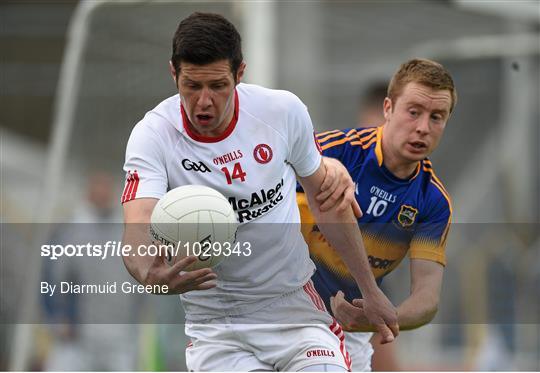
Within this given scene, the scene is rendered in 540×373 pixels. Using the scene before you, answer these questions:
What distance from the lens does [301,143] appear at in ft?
14.9

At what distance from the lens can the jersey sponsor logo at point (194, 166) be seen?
4309 millimetres

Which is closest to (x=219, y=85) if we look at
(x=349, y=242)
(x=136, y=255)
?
(x=136, y=255)

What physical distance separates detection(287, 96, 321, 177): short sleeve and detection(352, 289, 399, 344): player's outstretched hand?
686mm

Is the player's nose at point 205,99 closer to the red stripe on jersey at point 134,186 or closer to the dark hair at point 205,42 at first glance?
the dark hair at point 205,42

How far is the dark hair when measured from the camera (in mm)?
4090

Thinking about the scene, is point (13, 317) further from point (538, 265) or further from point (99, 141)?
point (538, 265)

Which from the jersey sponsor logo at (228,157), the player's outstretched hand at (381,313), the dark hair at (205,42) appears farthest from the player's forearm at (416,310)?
the dark hair at (205,42)

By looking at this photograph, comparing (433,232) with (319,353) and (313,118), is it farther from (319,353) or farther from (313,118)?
(313,118)

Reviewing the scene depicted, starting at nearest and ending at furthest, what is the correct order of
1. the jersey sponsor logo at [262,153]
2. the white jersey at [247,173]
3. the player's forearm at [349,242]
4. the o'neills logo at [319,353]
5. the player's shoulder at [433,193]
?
the white jersey at [247,173], the jersey sponsor logo at [262,153], the o'neills logo at [319,353], the player's forearm at [349,242], the player's shoulder at [433,193]

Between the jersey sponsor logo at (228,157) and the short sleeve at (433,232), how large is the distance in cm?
113

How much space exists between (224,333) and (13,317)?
3.86 meters

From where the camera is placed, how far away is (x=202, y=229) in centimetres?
407

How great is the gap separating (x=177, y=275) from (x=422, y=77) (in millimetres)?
1589

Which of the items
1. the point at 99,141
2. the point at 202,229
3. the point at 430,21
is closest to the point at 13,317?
the point at 99,141
